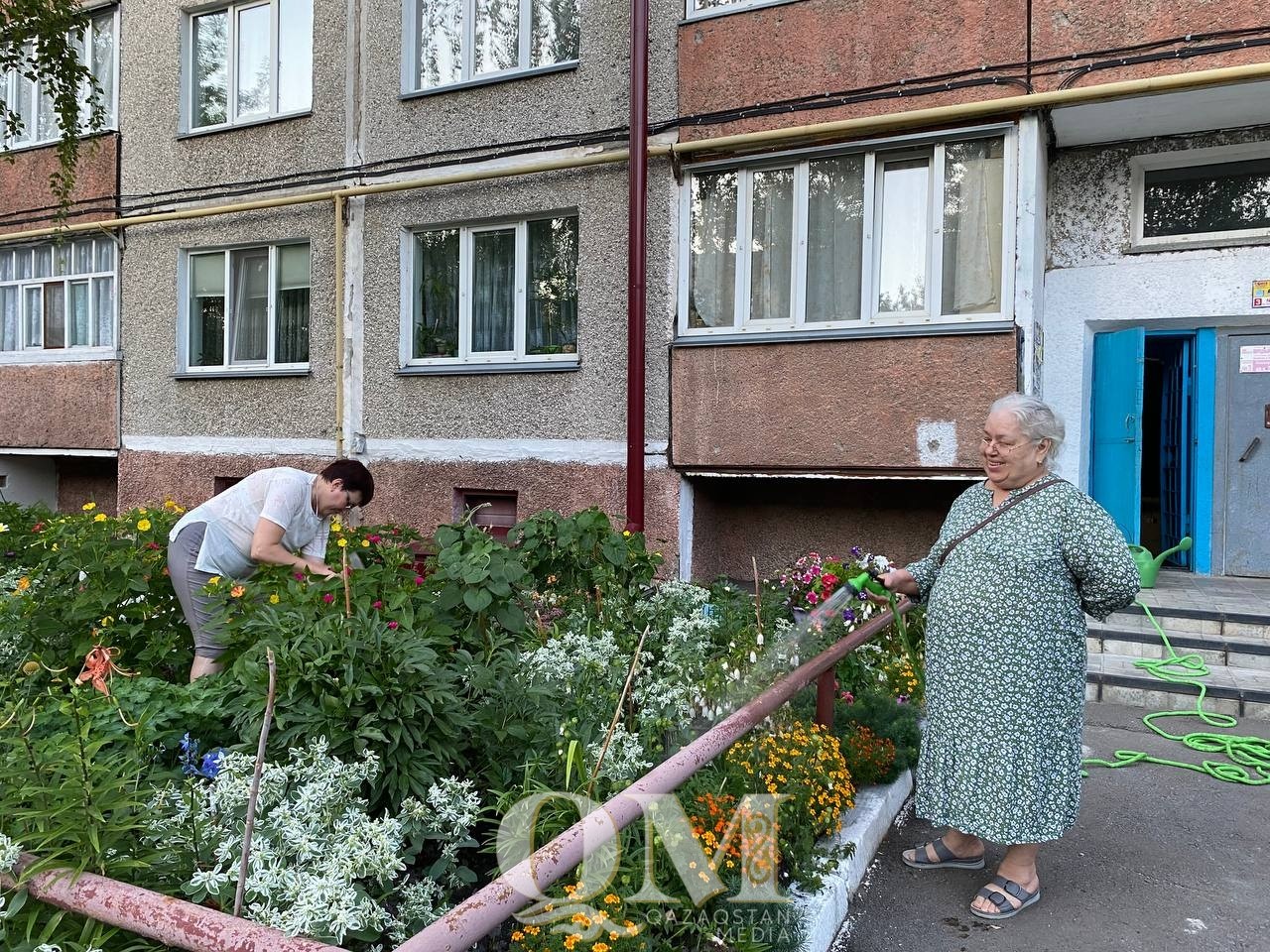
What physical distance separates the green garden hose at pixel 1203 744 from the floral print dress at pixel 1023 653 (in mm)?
1141

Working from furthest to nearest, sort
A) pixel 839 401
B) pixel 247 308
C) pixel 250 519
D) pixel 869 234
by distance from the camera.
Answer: pixel 247 308 → pixel 869 234 → pixel 839 401 → pixel 250 519

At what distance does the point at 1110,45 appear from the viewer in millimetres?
6117

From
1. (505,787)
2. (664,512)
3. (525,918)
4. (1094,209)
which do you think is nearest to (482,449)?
(664,512)

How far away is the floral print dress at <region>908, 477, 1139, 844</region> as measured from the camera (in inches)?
107

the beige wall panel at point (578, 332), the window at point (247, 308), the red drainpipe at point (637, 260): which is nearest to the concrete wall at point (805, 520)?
the red drainpipe at point (637, 260)

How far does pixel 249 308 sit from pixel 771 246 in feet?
19.0

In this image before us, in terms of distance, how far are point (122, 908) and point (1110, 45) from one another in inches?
280

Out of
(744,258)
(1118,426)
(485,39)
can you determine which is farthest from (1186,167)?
(485,39)

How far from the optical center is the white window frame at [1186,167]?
674 cm

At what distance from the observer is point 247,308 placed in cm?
981

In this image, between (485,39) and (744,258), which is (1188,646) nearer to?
(744,258)

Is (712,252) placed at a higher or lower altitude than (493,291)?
higher

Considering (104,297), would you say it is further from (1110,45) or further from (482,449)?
(1110,45)

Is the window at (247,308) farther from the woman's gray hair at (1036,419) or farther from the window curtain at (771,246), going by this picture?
the woman's gray hair at (1036,419)
